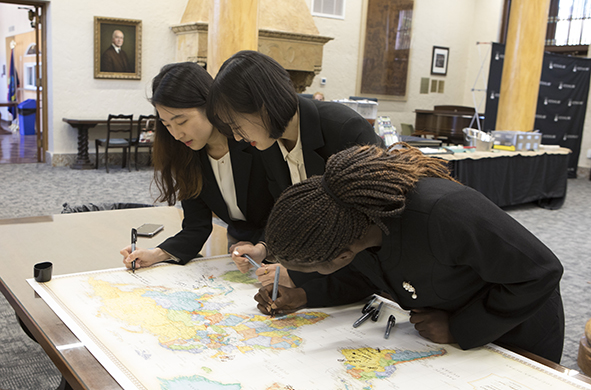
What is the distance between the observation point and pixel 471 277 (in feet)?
4.07

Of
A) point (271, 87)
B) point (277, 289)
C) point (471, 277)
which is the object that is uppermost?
point (271, 87)

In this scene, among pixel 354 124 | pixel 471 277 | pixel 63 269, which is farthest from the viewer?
pixel 63 269

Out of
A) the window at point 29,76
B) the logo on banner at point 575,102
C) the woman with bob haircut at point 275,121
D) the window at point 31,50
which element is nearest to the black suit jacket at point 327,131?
the woman with bob haircut at point 275,121

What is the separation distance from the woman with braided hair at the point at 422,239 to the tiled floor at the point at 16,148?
374 inches

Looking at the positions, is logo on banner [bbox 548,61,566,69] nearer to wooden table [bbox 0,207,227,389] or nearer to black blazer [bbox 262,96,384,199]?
wooden table [bbox 0,207,227,389]

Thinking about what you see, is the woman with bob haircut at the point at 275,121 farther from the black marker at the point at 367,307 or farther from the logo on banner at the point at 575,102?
the logo on banner at the point at 575,102

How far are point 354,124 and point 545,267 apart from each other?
805mm

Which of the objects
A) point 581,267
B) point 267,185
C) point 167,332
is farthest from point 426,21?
point 167,332

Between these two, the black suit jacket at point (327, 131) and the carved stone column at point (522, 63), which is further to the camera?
the carved stone column at point (522, 63)

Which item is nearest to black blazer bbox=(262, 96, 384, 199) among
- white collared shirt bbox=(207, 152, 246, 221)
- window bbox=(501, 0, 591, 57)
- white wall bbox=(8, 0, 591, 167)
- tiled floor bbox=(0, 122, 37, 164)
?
white collared shirt bbox=(207, 152, 246, 221)

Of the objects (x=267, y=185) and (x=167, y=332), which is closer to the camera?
(x=167, y=332)

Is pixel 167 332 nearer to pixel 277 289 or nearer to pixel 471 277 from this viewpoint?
pixel 277 289

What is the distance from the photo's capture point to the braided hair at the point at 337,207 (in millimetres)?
1121

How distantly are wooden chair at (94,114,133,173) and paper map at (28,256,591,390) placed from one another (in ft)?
24.7
